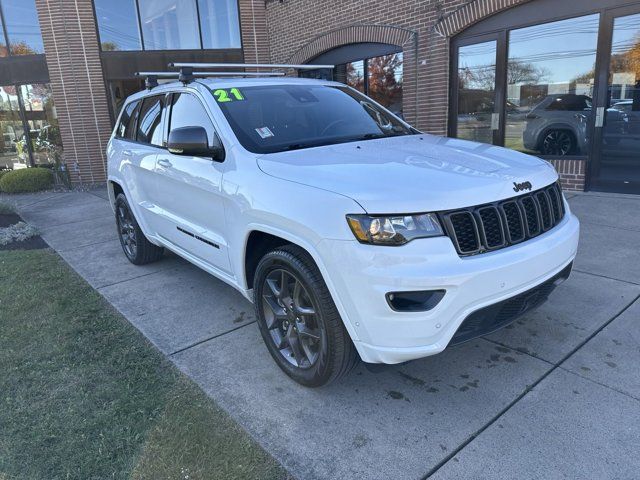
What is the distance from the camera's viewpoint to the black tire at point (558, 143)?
774cm

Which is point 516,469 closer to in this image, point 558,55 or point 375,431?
point 375,431

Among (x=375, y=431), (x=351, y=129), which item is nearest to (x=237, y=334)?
(x=375, y=431)

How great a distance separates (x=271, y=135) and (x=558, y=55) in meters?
6.08

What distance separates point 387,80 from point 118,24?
23.2 feet

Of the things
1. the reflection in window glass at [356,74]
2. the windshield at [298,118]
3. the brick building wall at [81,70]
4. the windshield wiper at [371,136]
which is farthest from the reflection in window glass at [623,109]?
the brick building wall at [81,70]

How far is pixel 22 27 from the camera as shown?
41.0 ft

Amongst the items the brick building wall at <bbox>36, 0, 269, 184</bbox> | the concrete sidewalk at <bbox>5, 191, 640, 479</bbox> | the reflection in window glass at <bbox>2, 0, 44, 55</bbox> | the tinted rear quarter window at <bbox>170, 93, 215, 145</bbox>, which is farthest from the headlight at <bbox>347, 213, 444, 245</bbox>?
the reflection in window glass at <bbox>2, 0, 44, 55</bbox>

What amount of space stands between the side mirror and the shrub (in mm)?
10654

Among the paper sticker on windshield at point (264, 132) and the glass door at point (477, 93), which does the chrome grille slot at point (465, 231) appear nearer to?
the paper sticker on windshield at point (264, 132)

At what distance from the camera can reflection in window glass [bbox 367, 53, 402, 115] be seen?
9891mm

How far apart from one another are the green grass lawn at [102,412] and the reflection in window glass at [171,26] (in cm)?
1025

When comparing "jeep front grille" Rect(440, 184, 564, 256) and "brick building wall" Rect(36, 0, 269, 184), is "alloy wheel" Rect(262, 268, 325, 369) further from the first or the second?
"brick building wall" Rect(36, 0, 269, 184)

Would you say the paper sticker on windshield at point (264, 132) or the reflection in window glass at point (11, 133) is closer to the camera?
the paper sticker on windshield at point (264, 132)

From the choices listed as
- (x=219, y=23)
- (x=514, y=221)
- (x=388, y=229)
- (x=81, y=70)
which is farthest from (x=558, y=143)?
(x=81, y=70)
